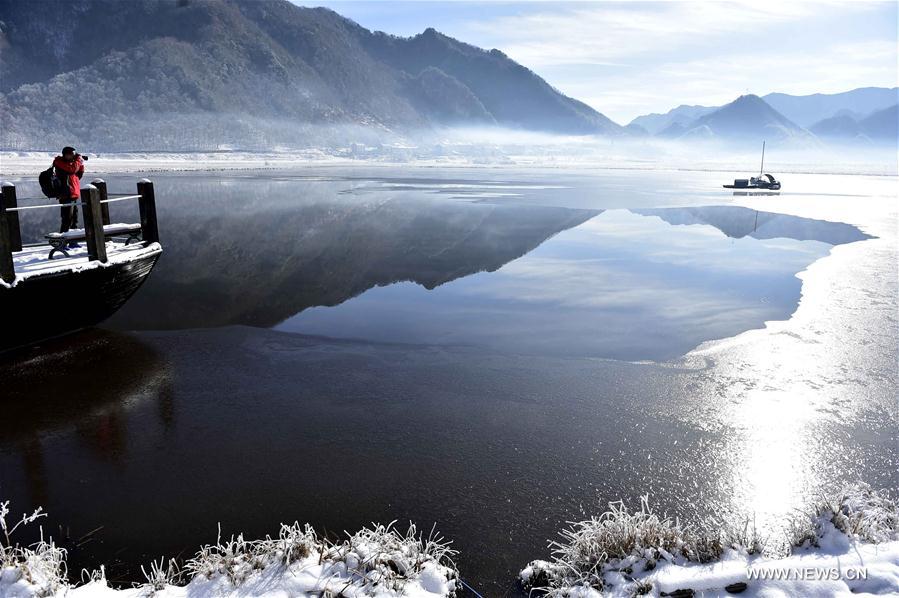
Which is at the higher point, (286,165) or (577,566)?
(286,165)

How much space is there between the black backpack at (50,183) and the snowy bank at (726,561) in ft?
36.2

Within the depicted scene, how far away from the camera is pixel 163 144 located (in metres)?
176

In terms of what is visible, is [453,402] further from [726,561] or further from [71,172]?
[71,172]

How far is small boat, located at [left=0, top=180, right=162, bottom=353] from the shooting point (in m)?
8.57

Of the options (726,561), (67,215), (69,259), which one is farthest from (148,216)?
(726,561)

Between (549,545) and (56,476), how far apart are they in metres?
4.41

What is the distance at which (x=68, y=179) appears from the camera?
11.4m

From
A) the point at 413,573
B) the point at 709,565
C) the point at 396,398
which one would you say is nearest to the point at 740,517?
the point at 709,565

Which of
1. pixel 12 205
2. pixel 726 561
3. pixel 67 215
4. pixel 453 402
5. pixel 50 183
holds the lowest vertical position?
pixel 726 561

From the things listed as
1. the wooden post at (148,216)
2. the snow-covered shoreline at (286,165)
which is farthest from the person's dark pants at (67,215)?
the snow-covered shoreline at (286,165)

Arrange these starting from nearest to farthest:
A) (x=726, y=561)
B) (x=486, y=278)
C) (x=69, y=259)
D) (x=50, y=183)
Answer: (x=726, y=561) < (x=69, y=259) < (x=50, y=183) < (x=486, y=278)

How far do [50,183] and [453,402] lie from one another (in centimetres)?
900

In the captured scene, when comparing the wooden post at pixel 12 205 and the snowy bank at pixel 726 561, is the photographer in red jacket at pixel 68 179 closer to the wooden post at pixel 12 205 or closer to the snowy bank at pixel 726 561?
the wooden post at pixel 12 205

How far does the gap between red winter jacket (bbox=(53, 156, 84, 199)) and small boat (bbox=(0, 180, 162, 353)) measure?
3.70ft
